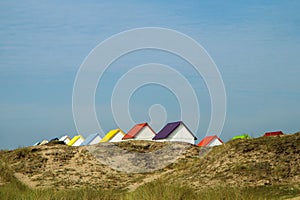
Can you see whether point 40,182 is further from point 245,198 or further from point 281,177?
point 245,198

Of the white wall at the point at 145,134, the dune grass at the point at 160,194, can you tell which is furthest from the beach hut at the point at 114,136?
the dune grass at the point at 160,194

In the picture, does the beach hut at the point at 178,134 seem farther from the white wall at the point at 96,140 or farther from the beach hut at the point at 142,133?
the white wall at the point at 96,140

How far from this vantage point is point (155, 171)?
3138 centimetres

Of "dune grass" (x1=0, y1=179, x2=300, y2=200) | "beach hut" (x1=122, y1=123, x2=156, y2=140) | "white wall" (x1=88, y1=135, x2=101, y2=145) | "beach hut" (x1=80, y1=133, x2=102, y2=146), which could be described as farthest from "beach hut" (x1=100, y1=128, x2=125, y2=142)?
"dune grass" (x1=0, y1=179, x2=300, y2=200)

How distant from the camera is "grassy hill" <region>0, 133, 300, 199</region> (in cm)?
1878

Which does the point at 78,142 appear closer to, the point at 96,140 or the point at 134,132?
the point at 96,140

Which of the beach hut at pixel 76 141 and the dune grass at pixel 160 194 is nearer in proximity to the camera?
the dune grass at pixel 160 194

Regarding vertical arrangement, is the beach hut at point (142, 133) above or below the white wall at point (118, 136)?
below

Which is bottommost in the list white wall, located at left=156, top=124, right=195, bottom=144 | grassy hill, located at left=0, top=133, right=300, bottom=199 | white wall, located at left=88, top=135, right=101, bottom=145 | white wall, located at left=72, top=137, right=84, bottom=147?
grassy hill, located at left=0, top=133, right=300, bottom=199

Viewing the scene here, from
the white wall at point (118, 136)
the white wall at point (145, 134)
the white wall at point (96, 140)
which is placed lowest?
the white wall at point (145, 134)

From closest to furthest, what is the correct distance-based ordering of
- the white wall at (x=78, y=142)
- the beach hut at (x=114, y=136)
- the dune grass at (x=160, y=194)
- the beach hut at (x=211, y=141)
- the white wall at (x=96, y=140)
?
the dune grass at (x=160, y=194) < the beach hut at (x=211, y=141) < the beach hut at (x=114, y=136) < the white wall at (x=96, y=140) < the white wall at (x=78, y=142)

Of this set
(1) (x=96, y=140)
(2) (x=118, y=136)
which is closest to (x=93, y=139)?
(1) (x=96, y=140)

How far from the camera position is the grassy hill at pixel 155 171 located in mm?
18781

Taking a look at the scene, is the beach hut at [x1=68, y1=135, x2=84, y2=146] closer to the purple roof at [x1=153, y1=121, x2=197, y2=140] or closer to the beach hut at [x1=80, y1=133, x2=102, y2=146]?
the beach hut at [x1=80, y1=133, x2=102, y2=146]
